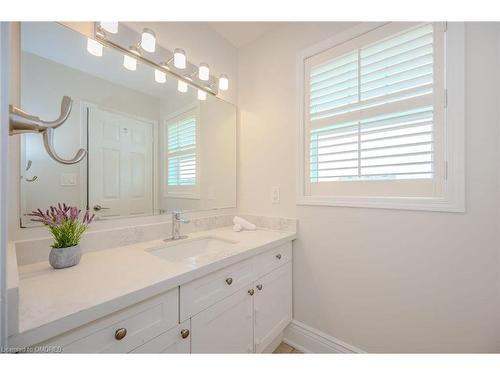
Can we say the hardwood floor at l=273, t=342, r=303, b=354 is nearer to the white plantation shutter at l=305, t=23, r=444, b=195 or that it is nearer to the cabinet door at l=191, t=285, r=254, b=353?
the cabinet door at l=191, t=285, r=254, b=353

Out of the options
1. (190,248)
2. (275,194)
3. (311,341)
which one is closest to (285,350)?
(311,341)

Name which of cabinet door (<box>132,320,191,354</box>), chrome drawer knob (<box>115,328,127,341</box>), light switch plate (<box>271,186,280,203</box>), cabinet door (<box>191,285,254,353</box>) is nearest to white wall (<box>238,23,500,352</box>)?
light switch plate (<box>271,186,280,203</box>)

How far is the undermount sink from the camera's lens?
1136 mm

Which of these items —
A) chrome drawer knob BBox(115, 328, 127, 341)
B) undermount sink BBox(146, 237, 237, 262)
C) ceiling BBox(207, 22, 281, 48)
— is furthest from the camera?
ceiling BBox(207, 22, 281, 48)

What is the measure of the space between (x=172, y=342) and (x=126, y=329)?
0.64ft

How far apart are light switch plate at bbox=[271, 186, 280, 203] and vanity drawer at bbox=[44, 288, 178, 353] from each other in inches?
37.2

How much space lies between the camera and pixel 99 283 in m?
0.67

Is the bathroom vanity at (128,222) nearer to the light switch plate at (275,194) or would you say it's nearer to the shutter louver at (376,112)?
the light switch plate at (275,194)

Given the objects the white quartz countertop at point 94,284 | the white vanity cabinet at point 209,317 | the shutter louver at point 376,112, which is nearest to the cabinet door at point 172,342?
the white vanity cabinet at point 209,317

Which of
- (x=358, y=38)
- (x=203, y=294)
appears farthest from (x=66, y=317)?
(x=358, y=38)

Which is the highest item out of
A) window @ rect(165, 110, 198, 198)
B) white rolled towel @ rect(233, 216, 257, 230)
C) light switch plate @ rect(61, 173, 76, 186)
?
window @ rect(165, 110, 198, 198)

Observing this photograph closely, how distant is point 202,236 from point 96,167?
709 millimetres

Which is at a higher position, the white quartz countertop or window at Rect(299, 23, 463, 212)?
window at Rect(299, 23, 463, 212)
